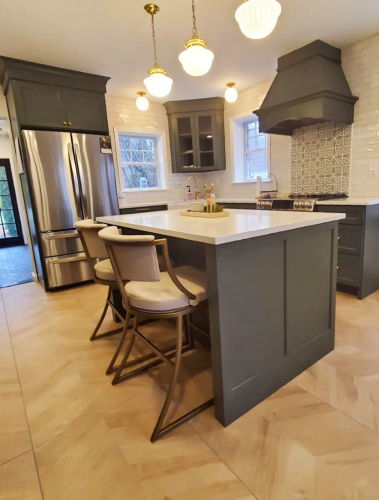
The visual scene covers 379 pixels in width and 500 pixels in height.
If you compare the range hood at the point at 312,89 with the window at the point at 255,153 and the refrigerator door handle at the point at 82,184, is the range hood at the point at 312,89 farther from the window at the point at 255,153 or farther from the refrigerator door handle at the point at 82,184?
the refrigerator door handle at the point at 82,184

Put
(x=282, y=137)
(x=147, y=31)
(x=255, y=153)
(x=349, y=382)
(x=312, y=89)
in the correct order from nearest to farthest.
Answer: (x=349, y=382)
(x=147, y=31)
(x=312, y=89)
(x=282, y=137)
(x=255, y=153)

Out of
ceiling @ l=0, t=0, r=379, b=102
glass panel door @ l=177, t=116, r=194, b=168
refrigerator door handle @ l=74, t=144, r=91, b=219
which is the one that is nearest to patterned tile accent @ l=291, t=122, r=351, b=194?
ceiling @ l=0, t=0, r=379, b=102

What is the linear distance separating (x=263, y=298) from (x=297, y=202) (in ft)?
6.70

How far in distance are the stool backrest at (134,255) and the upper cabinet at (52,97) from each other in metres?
2.77

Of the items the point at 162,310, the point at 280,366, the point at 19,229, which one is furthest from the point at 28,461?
the point at 19,229

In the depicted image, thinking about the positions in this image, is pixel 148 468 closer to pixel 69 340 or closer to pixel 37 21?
pixel 69 340

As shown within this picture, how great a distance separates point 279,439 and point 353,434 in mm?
344

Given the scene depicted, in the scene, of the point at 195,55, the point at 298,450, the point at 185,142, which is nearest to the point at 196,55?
the point at 195,55

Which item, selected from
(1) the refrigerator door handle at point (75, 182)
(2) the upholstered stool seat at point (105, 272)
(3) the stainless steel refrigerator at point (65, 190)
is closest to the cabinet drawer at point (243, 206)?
(3) the stainless steel refrigerator at point (65, 190)

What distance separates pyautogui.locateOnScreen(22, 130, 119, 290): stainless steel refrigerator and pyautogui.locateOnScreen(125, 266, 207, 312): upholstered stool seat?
2.38 meters

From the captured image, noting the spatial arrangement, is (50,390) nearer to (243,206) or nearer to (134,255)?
(134,255)

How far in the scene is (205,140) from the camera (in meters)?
4.92

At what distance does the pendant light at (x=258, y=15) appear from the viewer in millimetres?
1477

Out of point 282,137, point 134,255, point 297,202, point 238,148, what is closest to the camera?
point 134,255
